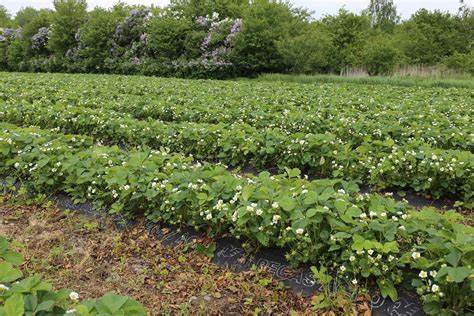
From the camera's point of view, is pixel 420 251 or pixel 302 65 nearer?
pixel 420 251

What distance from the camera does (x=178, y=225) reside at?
3.76 metres

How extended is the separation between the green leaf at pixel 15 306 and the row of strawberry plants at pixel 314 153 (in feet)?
12.5

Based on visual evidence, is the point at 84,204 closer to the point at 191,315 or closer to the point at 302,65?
the point at 191,315

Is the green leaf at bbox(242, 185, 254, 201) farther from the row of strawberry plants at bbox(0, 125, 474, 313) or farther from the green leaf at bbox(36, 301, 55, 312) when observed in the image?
the green leaf at bbox(36, 301, 55, 312)

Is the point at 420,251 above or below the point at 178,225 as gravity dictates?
above

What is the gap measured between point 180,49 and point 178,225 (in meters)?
23.8

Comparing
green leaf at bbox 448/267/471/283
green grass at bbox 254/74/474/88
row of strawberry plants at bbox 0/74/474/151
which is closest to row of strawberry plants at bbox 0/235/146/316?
green leaf at bbox 448/267/471/283

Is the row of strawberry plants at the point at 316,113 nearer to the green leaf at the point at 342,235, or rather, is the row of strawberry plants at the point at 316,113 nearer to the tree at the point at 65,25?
the green leaf at the point at 342,235

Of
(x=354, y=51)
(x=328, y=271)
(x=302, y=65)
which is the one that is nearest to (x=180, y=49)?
(x=302, y=65)

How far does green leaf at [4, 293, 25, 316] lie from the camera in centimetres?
169

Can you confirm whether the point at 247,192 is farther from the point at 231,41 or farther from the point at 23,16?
the point at 23,16

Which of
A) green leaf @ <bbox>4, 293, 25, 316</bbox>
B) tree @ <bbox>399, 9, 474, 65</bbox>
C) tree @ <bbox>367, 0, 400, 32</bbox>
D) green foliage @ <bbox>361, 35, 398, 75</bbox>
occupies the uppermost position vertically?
tree @ <bbox>367, 0, 400, 32</bbox>

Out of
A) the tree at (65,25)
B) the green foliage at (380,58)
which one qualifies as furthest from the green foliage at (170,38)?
the green foliage at (380,58)

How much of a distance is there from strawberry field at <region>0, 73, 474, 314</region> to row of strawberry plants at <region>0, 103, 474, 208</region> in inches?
0.7
